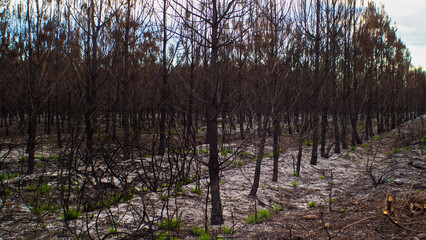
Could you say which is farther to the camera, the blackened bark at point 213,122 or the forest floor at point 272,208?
the blackened bark at point 213,122

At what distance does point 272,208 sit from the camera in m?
5.80

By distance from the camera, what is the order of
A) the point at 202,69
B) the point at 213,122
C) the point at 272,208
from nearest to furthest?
the point at 213,122 → the point at 272,208 → the point at 202,69

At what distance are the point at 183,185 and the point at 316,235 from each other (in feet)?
12.9

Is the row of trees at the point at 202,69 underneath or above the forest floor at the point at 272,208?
above

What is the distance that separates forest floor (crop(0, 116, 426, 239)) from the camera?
3.79 m

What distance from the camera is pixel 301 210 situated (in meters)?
5.52

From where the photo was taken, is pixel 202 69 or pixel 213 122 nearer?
pixel 213 122

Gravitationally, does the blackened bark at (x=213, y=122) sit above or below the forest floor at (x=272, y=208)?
above

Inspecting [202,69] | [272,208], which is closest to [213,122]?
[272,208]

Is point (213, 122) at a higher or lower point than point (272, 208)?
higher

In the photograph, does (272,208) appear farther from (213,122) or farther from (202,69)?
(202,69)

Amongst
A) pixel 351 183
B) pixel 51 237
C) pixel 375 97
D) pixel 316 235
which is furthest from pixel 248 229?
pixel 375 97

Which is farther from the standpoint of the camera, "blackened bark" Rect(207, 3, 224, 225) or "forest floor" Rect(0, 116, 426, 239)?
"blackened bark" Rect(207, 3, 224, 225)

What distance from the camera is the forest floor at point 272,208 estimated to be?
3.79 metres
